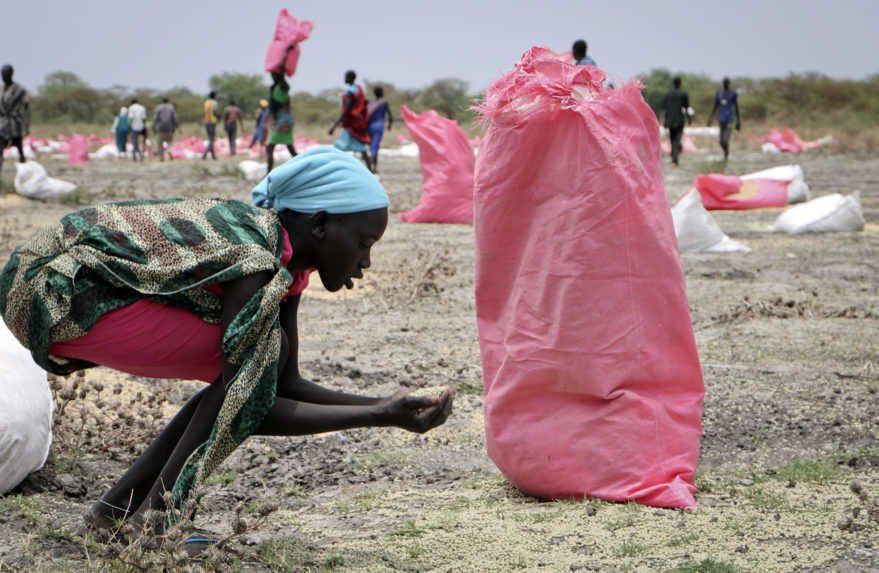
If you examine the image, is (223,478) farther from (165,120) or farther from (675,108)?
(165,120)

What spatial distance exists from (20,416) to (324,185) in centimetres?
111

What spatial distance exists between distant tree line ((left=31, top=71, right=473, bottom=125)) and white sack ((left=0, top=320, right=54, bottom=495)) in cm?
3238

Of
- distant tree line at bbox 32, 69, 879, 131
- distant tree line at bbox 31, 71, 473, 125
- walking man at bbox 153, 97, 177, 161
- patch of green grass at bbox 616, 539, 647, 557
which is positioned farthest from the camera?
Result: distant tree line at bbox 31, 71, 473, 125

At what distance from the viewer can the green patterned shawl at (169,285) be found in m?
1.90

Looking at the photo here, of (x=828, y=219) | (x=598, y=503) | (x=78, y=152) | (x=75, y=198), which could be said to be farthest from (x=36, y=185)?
(x=598, y=503)

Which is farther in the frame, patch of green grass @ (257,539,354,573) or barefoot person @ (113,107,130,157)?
barefoot person @ (113,107,130,157)

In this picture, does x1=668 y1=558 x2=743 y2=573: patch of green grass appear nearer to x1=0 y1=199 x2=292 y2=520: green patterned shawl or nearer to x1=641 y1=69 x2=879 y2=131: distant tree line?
x1=0 y1=199 x2=292 y2=520: green patterned shawl

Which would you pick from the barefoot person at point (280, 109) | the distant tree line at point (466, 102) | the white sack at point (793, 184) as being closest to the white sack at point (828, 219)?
the white sack at point (793, 184)

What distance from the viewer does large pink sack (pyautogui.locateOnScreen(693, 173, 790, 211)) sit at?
31.1ft

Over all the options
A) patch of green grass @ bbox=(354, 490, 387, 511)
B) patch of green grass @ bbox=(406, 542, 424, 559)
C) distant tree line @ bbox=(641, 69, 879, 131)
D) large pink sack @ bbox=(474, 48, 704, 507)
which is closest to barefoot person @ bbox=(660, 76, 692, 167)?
large pink sack @ bbox=(474, 48, 704, 507)

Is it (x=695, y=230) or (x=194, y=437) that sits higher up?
(x=194, y=437)

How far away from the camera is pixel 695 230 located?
6734 mm

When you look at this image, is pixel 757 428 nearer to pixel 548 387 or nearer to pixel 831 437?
pixel 831 437

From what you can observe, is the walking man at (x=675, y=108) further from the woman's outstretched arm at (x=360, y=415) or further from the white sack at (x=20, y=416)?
the woman's outstretched arm at (x=360, y=415)
